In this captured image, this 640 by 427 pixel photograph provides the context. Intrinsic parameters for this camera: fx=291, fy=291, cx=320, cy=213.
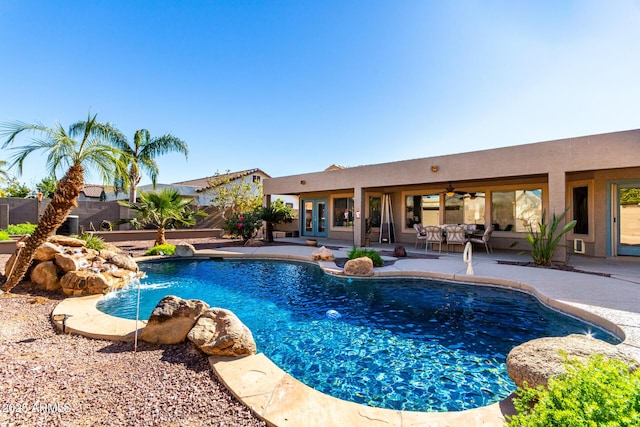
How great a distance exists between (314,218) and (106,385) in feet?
52.2

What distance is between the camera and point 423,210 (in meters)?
14.5

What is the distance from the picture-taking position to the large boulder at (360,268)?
796 cm

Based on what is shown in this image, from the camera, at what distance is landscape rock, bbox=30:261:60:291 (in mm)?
6246

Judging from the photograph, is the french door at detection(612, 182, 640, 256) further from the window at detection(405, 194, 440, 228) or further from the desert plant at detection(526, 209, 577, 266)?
the window at detection(405, 194, 440, 228)

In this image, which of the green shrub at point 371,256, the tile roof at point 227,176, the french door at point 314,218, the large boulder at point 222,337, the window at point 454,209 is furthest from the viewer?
the tile roof at point 227,176

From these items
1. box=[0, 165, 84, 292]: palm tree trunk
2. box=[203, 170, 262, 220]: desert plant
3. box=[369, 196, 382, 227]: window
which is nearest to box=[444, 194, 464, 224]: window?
box=[369, 196, 382, 227]: window

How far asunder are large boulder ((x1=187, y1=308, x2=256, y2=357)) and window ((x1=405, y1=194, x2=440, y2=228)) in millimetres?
12395

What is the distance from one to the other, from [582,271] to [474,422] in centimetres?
772

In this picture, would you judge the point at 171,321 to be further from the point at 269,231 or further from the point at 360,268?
the point at 269,231

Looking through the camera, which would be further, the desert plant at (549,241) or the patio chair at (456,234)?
the patio chair at (456,234)

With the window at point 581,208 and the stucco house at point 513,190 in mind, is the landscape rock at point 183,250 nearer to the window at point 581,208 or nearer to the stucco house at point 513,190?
the stucco house at point 513,190

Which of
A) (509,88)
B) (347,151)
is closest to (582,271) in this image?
(509,88)

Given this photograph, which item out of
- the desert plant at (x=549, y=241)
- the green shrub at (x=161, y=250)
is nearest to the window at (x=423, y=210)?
the desert plant at (x=549, y=241)

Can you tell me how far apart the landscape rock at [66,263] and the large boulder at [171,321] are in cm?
399
